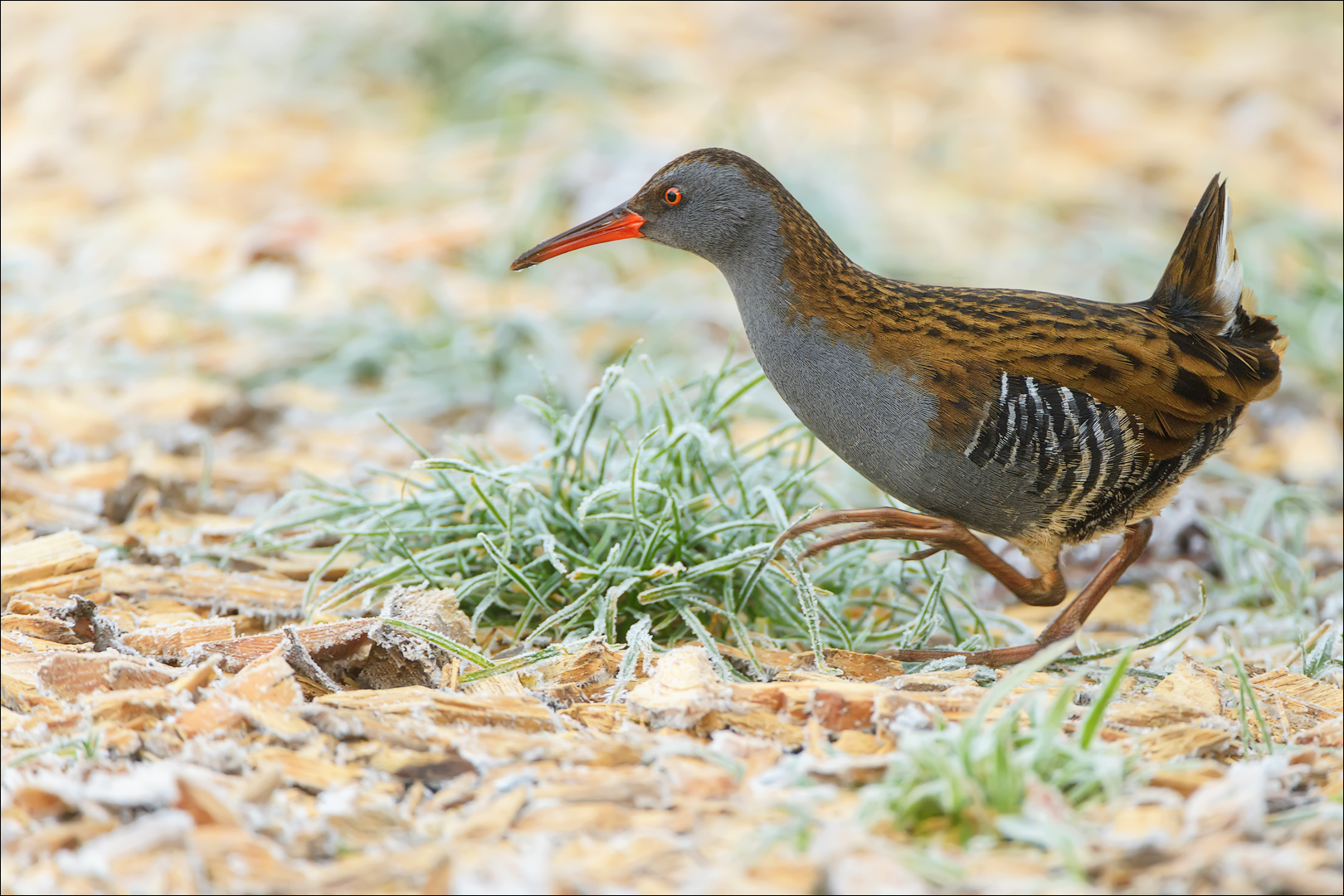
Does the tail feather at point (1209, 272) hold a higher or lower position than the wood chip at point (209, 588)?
higher

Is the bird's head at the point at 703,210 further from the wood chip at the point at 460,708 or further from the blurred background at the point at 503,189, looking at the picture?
the blurred background at the point at 503,189

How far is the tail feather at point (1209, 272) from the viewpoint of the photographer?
310cm

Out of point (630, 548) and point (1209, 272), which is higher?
point (1209, 272)

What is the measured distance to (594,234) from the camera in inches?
126

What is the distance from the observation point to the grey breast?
2.76 m

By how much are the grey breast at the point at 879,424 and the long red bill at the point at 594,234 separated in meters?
Result: 0.41

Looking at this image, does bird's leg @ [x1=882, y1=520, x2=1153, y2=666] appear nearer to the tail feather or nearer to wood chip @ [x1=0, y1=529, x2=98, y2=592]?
the tail feather

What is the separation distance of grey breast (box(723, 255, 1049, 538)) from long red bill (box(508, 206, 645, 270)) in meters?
0.41

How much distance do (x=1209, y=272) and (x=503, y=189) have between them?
382cm

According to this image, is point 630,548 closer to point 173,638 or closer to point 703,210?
point 703,210

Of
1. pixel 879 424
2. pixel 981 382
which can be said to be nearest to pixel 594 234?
pixel 879 424

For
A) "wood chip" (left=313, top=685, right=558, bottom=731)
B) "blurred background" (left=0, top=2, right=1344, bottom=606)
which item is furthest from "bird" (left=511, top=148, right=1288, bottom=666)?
"blurred background" (left=0, top=2, right=1344, bottom=606)

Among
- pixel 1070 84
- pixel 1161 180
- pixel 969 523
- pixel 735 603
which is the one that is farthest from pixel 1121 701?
pixel 1070 84

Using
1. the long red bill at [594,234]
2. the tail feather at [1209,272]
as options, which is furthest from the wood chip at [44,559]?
the tail feather at [1209,272]
